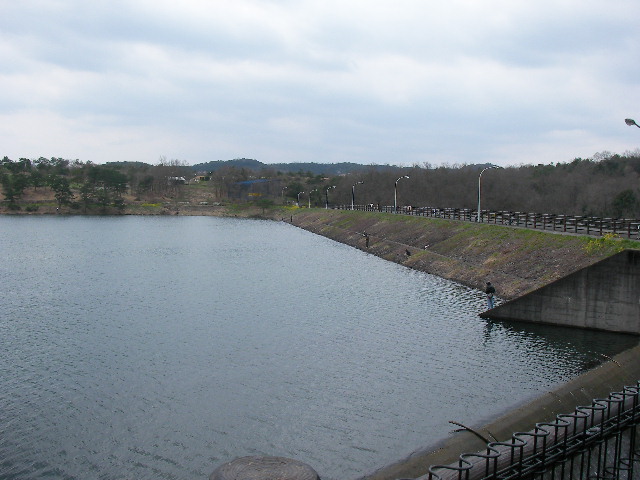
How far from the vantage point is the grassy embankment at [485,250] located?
4015 centimetres

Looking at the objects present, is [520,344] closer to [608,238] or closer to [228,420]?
[608,238]

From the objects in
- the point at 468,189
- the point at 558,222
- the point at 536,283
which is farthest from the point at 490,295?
the point at 468,189

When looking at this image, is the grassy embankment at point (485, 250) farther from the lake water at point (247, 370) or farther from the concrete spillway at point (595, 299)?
the concrete spillway at point (595, 299)

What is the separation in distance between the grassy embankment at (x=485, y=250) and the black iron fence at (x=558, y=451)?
87.4 ft

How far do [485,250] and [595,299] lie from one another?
22.1 meters

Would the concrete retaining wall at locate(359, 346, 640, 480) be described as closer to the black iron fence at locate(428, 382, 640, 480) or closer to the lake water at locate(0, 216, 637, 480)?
the lake water at locate(0, 216, 637, 480)

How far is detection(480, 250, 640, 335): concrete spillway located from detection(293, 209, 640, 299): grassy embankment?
5.00 metres

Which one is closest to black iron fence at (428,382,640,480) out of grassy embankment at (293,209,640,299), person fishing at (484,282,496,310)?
person fishing at (484,282,496,310)

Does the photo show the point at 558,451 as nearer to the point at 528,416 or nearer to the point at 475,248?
the point at 528,416

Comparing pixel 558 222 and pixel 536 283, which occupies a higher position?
pixel 558 222

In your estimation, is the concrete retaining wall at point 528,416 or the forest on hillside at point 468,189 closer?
the concrete retaining wall at point 528,416

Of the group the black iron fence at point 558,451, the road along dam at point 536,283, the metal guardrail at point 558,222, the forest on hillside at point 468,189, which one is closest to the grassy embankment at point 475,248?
the road along dam at point 536,283

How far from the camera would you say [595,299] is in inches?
1260

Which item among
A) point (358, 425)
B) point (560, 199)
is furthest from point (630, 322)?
point (560, 199)
